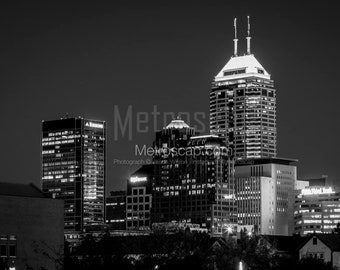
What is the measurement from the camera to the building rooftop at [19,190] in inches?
4803

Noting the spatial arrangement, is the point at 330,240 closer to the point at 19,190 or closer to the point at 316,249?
the point at 316,249

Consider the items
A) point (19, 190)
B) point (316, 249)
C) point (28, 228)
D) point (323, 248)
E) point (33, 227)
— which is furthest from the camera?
point (316, 249)

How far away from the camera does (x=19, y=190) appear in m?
125

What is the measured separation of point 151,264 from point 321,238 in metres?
28.2

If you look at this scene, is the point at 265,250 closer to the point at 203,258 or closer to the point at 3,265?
the point at 203,258

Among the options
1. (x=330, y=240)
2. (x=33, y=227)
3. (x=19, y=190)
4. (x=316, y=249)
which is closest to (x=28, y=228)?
(x=33, y=227)

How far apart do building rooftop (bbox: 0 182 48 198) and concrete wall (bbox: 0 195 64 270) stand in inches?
54.7

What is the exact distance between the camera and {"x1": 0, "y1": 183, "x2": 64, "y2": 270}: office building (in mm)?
119188

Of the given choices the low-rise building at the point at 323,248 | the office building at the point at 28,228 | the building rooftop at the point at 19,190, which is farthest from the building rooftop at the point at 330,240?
the building rooftop at the point at 19,190

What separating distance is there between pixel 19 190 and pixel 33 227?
4.84 meters

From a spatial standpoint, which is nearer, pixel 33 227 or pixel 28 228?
pixel 28 228

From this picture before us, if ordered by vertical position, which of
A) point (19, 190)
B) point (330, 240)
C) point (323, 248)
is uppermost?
point (19, 190)

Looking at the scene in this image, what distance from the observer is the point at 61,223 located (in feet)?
417

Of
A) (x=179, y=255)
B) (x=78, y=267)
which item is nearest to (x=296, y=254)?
(x=179, y=255)
